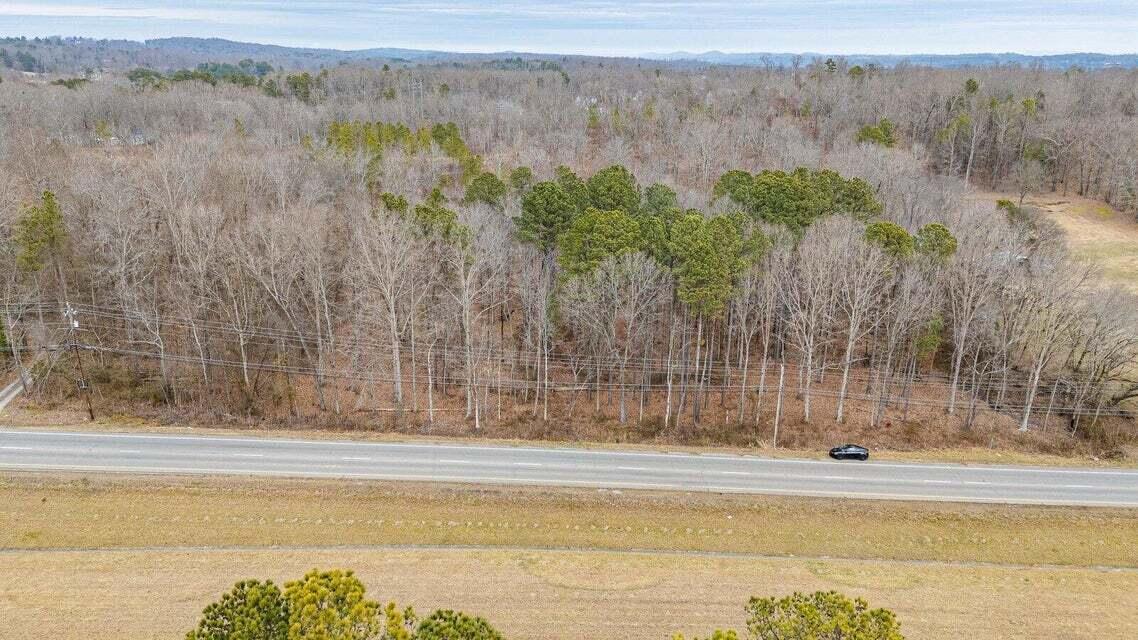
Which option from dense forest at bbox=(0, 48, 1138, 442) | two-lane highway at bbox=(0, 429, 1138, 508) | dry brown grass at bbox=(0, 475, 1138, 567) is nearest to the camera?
dry brown grass at bbox=(0, 475, 1138, 567)

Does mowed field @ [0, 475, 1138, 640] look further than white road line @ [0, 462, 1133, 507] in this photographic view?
No

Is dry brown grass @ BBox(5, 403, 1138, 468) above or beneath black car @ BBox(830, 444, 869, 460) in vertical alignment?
beneath

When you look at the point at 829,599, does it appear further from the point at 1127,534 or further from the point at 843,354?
the point at 843,354

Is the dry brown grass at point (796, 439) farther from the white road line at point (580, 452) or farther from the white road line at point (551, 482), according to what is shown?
the white road line at point (551, 482)

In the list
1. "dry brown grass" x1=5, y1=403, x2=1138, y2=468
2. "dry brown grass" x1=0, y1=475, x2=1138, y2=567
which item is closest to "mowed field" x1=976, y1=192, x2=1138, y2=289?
"dry brown grass" x1=5, y1=403, x2=1138, y2=468

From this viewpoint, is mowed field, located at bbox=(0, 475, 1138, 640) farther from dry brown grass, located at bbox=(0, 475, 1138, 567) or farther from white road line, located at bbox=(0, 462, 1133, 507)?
white road line, located at bbox=(0, 462, 1133, 507)

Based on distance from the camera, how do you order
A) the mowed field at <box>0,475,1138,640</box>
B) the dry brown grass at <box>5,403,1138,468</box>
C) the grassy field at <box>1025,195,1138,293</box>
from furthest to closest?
1. the grassy field at <box>1025,195,1138,293</box>
2. the dry brown grass at <box>5,403,1138,468</box>
3. the mowed field at <box>0,475,1138,640</box>

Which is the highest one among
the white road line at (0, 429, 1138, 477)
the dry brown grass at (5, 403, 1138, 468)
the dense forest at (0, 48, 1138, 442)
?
the dense forest at (0, 48, 1138, 442)
